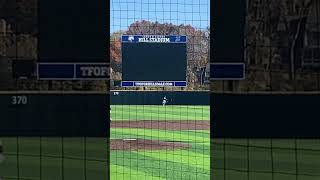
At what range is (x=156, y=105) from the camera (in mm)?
22359

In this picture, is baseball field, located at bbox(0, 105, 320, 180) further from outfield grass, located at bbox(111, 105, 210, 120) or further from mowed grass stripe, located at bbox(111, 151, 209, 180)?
outfield grass, located at bbox(111, 105, 210, 120)

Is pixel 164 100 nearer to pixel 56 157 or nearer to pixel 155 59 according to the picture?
pixel 155 59

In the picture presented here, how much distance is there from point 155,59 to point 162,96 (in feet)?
6.48

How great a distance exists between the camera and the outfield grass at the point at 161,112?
19.9 meters

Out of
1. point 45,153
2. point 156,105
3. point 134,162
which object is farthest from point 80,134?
point 156,105

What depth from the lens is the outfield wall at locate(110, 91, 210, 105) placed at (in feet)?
69.4

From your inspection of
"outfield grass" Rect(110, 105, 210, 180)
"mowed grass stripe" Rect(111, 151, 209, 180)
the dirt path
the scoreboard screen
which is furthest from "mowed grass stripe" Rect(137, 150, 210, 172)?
the scoreboard screen

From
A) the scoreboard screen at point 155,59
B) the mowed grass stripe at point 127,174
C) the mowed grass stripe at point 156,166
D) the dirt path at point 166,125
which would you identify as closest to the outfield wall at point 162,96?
the scoreboard screen at point 155,59

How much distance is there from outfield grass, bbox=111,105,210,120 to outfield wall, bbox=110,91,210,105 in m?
0.20

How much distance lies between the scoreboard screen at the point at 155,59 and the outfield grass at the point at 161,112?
1102mm

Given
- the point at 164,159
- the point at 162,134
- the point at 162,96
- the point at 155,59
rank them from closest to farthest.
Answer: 1. the point at 164,159
2. the point at 162,134
3. the point at 155,59
4. the point at 162,96

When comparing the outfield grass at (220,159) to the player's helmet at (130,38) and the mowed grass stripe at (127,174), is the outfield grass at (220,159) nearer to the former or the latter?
the mowed grass stripe at (127,174)

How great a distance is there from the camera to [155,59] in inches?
848

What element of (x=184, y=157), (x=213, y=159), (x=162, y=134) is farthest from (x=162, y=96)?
(x=213, y=159)
